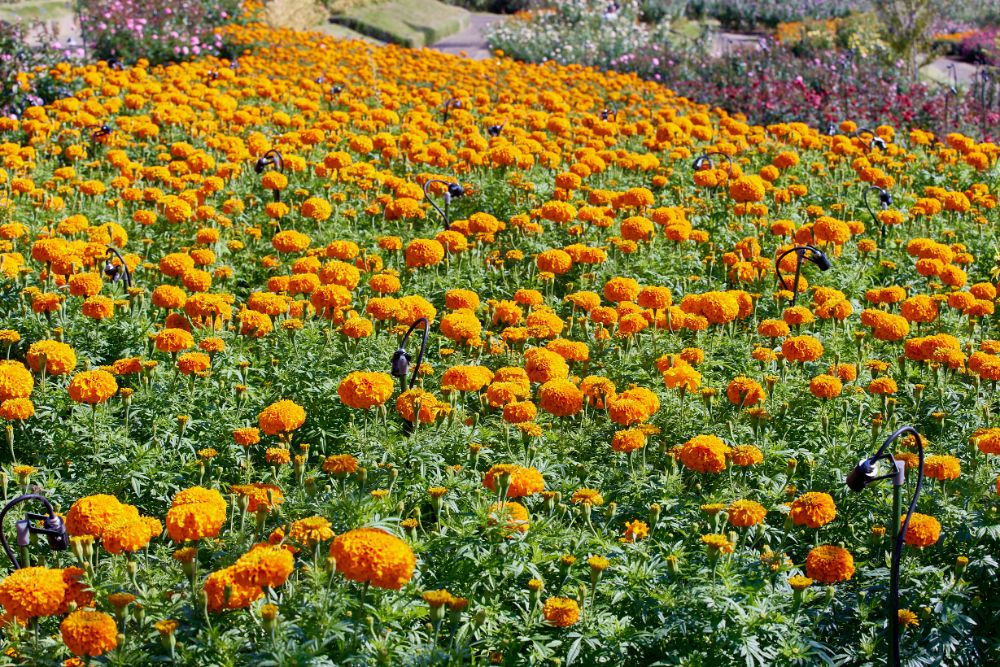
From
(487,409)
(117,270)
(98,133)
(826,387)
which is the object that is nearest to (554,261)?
(487,409)

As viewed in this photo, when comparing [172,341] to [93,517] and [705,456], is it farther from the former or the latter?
[705,456]

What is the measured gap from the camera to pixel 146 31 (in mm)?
12062

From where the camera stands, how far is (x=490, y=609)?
3.15 meters

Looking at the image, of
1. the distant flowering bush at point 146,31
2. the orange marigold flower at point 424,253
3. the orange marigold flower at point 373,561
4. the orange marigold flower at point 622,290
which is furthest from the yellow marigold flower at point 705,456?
the distant flowering bush at point 146,31

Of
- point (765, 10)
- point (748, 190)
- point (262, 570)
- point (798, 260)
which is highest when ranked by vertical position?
point (765, 10)

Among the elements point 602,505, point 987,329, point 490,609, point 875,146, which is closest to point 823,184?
point 875,146

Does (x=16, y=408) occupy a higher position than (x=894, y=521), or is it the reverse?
(x=894, y=521)

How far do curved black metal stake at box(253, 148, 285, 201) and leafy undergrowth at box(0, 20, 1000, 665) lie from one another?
0.06 m

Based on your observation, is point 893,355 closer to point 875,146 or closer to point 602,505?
point 602,505

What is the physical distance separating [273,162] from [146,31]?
6.18 metres

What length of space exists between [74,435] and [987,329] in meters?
4.48

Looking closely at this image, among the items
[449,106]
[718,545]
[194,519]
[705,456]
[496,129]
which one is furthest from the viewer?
[449,106]

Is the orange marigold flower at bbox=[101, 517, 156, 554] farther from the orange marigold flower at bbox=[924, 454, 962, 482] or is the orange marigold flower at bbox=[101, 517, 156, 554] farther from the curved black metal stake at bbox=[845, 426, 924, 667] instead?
the orange marigold flower at bbox=[924, 454, 962, 482]

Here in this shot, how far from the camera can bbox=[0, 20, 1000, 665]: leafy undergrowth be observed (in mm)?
2986
